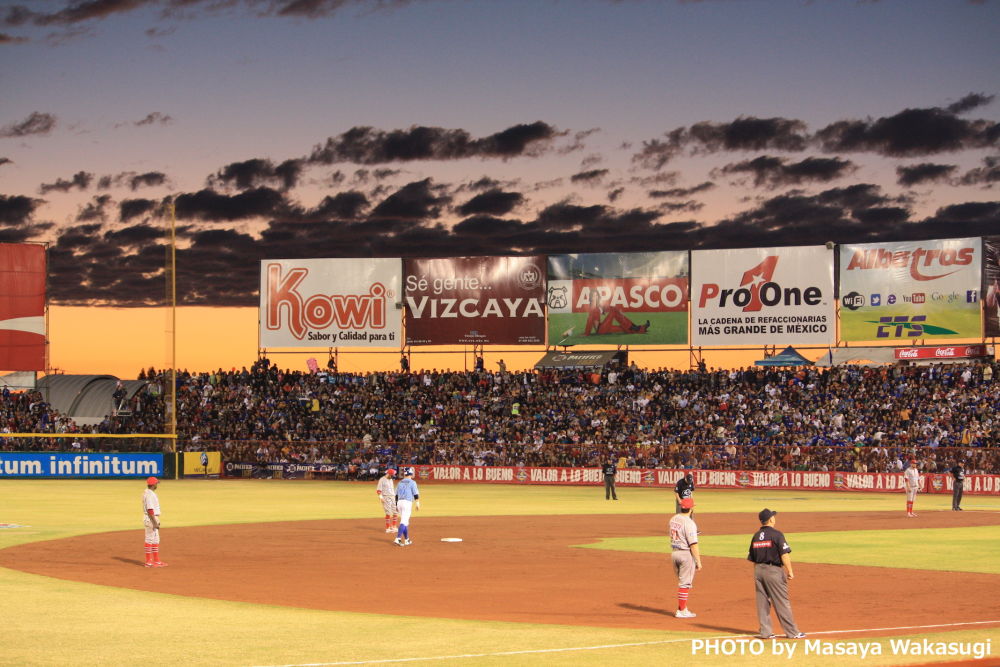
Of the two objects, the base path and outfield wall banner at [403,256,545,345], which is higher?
outfield wall banner at [403,256,545,345]

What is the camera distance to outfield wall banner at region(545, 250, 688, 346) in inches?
2943

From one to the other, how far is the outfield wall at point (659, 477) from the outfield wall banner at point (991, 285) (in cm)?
1616

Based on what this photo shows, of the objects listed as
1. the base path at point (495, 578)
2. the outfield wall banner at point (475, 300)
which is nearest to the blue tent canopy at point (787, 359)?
the outfield wall banner at point (475, 300)

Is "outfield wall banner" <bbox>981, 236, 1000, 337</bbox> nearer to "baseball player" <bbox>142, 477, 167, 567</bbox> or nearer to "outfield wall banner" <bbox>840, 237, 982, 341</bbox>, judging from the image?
"outfield wall banner" <bbox>840, 237, 982, 341</bbox>

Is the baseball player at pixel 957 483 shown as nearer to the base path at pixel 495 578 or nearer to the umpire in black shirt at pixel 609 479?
the base path at pixel 495 578

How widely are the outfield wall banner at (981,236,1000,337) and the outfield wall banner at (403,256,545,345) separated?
1115 inches

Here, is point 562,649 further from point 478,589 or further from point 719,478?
point 719,478

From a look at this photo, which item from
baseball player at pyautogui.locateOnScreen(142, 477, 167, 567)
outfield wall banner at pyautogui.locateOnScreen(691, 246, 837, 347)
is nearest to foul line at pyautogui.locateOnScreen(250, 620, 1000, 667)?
A: baseball player at pyautogui.locateOnScreen(142, 477, 167, 567)

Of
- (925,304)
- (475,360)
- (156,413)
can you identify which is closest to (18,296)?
(156,413)

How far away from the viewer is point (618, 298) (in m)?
75.8

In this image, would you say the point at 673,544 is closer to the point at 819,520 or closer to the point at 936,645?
the point at 936,645

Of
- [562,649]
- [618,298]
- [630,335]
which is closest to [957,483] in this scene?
[562,649]

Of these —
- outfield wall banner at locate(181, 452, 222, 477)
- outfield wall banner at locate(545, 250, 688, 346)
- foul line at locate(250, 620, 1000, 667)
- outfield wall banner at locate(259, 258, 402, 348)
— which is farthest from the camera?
outfield wall banner at locate(259, 258, 402, 348)

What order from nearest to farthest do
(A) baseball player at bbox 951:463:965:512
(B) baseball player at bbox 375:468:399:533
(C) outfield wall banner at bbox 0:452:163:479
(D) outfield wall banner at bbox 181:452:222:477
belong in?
(B) baseball player at bbox 375:468:399:533
(A) baseball player at bbox 951:463:965:512
(C) outfield wall banner at bbox 0:452:163:479
(D) outfield wall banner at bbox 181:452:222:477
